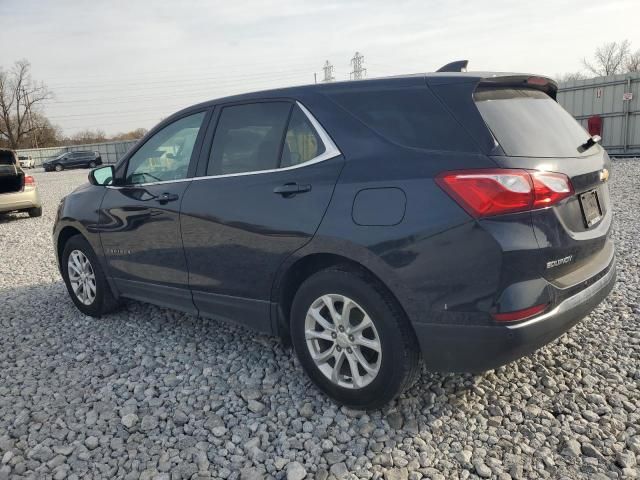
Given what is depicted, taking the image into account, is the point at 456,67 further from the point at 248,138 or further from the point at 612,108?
the point at 612,108

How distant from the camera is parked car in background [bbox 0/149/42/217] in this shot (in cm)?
1102

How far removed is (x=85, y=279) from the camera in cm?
468

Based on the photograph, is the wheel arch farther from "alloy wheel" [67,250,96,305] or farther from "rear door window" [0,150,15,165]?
"rear door window" [0,150,15,165]

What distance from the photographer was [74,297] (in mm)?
4824

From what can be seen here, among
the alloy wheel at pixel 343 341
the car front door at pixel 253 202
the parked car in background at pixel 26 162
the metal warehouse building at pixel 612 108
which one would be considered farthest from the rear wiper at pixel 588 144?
the parked car in background at pixel 26 162

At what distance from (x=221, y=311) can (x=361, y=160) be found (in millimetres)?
1456

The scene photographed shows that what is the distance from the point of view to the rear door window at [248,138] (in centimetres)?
317

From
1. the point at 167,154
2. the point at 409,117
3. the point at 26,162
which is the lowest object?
the point at 26,162

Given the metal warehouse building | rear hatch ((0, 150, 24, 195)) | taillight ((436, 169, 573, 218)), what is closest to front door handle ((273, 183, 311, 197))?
taillight ((436, 169, 573, 218))

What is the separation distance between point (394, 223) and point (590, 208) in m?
1.10

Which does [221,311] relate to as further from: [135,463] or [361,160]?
[361,160]

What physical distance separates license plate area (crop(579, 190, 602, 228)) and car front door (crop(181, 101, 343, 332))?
4.16 feet

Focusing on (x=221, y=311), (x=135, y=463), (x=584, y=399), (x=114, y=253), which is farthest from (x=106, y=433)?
(x=584, y=399)

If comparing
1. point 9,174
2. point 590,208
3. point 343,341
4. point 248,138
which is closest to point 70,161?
point 9,174
